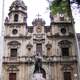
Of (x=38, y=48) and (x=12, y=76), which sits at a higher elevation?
(x=38, y=48)

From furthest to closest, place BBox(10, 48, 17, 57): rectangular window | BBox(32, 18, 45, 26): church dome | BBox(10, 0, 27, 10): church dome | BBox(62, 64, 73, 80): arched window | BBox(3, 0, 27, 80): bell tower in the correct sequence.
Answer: BBox(10, 0, 27, 10): church dome → BBox(32, 18, 45, 26): church dome → BBox(10, 48, 17, 57): rectangular window → BBox(3, 0, 27, 80): bell tower → BBox(62, 64, 73, 80): arched window

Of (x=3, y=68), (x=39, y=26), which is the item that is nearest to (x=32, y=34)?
(x=39, y=26)

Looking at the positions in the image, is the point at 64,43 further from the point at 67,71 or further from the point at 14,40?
the point at 14,40

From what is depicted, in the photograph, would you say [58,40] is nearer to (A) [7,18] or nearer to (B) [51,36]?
(B) [51,36]

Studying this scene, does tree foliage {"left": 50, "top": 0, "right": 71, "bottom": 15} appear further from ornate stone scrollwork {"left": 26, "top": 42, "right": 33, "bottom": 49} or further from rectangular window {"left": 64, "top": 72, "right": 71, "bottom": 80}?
ornate stone scrollwork {"left": 26, "top": 42, "right": 33, "bottom": 49}

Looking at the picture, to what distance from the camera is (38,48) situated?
2791 cm

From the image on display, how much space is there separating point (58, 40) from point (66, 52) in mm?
1771

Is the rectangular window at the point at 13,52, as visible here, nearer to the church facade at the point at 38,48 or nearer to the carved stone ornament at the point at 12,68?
the church facade at the point at 38,48

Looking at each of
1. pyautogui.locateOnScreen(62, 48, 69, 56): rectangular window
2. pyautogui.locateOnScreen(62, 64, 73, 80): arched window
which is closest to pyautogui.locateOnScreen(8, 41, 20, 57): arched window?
pyautogui.locateOnScreen(62, 48, 69, 56): rectangular window

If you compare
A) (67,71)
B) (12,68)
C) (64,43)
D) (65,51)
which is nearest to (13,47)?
(12,68)

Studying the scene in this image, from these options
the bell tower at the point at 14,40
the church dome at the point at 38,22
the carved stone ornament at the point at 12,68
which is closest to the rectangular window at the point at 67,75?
the bell tower at the point at 14,40

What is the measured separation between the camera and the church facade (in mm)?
26625

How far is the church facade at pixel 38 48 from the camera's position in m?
26.6

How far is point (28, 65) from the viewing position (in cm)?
2672
